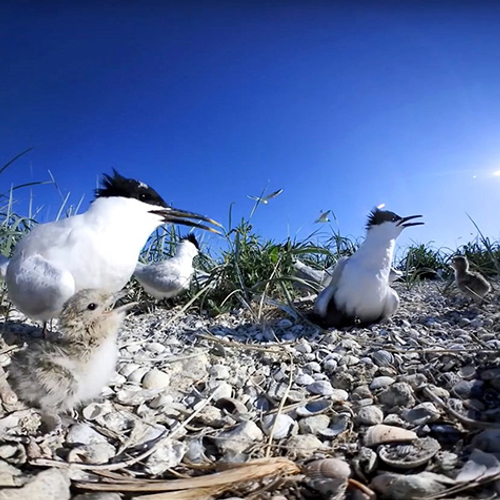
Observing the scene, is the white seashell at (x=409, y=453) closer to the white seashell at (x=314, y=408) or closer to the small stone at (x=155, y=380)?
the white seashell at (x=314, y=408)

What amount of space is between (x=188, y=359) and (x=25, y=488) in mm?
610

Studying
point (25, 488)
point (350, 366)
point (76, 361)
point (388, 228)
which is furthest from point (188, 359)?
point (388, 228)

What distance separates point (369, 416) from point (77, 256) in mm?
976

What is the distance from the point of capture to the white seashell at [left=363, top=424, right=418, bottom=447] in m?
0.65

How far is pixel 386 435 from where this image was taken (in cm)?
66

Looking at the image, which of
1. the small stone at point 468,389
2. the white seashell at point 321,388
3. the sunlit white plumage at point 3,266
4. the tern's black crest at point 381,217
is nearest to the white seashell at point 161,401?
the white seashell at point 321,388

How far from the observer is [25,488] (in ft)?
1.79

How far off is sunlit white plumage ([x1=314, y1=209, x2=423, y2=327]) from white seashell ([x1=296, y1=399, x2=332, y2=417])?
770 mm

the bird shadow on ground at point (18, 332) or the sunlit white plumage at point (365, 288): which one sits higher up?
the sunlit white plumage at point (365, 288)

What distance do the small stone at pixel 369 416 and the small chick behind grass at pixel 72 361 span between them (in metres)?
0.61

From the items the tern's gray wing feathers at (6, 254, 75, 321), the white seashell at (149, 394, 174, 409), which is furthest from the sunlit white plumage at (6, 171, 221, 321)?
the white seashell at (149, 394, 174, 409)

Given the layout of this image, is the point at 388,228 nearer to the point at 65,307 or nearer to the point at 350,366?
the point at 350,366

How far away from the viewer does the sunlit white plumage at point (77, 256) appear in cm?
111

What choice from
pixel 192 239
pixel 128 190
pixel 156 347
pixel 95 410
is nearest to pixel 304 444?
pixel 95 410
